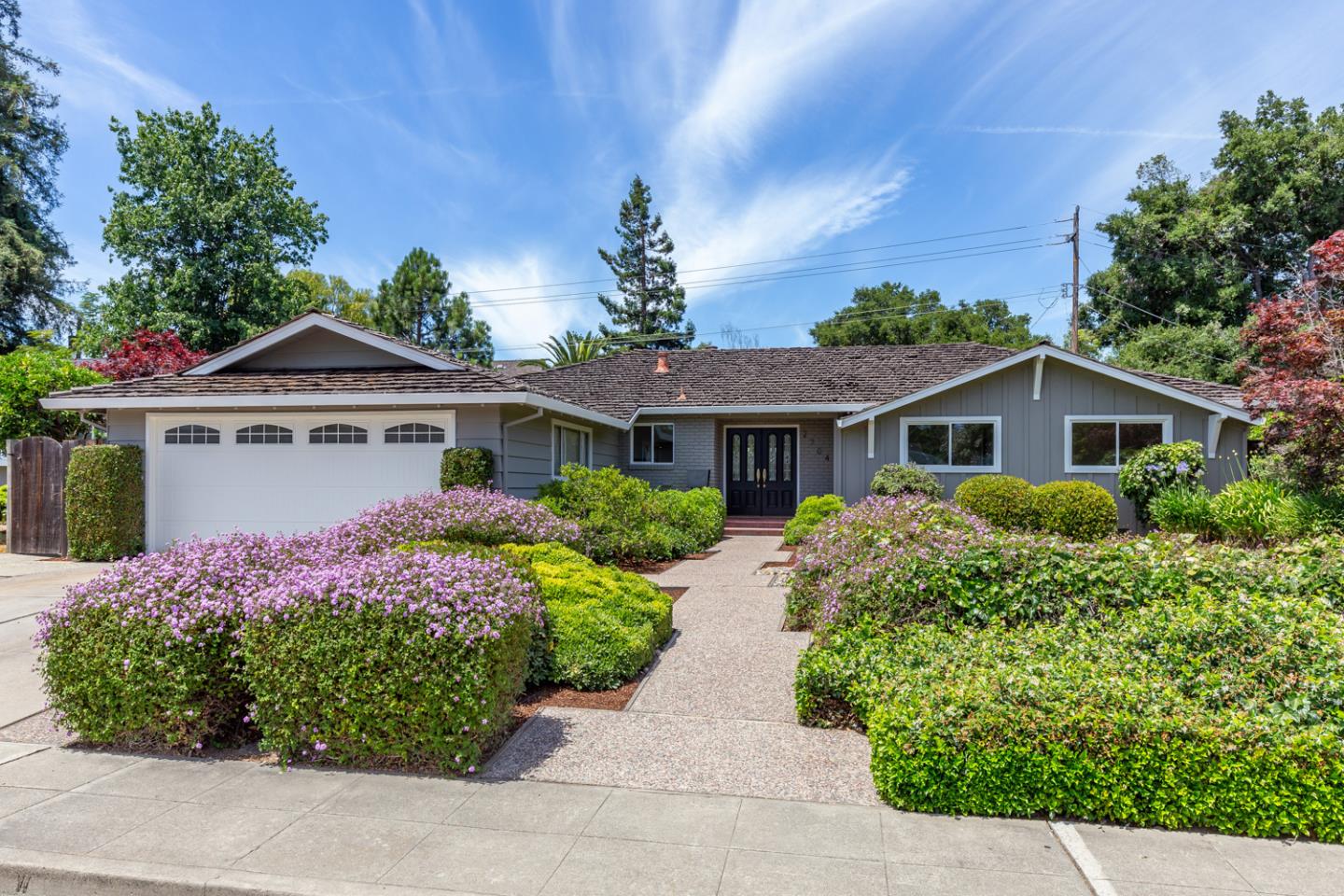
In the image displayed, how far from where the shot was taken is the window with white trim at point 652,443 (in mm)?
18672

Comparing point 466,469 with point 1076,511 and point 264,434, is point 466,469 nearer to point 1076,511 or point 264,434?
point 264,434

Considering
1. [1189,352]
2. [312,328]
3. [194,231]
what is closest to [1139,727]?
[312,328]

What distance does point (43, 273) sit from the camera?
28438mm

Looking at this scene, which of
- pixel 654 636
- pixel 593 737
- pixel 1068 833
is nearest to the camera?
pixel 1068 833

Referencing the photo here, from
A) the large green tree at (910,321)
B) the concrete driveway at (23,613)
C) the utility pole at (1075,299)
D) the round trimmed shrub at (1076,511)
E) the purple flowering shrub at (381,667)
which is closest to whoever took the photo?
the purple flowering shrub at (381,667)

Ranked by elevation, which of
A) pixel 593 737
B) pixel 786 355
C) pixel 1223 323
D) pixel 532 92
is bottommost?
pixel 593 737

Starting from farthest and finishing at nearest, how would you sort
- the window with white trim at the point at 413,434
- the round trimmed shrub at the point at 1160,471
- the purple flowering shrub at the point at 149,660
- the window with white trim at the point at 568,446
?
the window with white trim at the point at 568,446
the round trimmed shrub at the point at 1160,471
the window with white trim at the point at 413,434
the purple flowering shrub at the point at 149,660

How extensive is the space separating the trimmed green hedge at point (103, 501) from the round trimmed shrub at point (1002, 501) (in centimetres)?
1393

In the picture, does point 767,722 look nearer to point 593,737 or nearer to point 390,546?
point 593,737

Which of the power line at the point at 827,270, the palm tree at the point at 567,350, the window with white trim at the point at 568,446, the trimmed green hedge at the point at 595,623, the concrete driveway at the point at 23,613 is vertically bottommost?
the concrete driveway at the point at 23,613

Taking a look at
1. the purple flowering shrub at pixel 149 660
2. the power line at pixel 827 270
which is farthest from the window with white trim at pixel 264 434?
the power line at pixel 827 270

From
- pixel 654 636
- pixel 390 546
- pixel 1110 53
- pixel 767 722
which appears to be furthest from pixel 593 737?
pixel 1110 53

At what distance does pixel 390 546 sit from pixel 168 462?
749 centimetres

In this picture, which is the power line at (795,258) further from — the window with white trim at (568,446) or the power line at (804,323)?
the window with white trim at (568,446)
